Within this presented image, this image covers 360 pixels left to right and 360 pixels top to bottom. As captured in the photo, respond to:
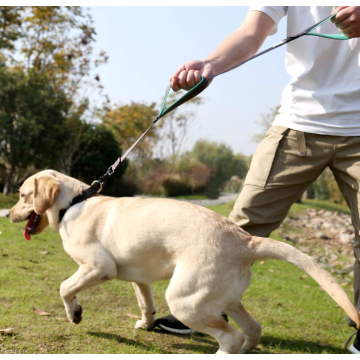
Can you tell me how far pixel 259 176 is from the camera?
2.99 m

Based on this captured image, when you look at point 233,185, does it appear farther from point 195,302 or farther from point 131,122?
point 195,302

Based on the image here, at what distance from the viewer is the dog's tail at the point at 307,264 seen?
2.16m

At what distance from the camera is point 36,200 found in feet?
10.2

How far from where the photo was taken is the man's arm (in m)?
2.67

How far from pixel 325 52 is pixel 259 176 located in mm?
1003

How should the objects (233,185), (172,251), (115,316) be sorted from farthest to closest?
(233,185) < (115,316) < (172,251)

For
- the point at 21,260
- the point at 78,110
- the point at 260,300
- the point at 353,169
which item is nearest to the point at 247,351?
the point at 353,169

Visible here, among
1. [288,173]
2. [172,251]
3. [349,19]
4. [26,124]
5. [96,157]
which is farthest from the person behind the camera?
[96,157]

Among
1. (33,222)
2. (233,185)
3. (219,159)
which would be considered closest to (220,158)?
(219,159)

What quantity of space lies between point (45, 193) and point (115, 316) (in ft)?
4.65

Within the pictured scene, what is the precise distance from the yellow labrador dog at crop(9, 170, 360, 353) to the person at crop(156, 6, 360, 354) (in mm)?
479

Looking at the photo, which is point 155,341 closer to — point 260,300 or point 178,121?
point 260,300

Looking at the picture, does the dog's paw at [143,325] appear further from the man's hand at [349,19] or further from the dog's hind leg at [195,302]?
the man's hand at [349,19]

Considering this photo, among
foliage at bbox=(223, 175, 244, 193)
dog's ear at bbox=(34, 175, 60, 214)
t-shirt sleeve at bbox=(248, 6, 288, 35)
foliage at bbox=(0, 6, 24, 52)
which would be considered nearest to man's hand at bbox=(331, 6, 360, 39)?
t-shirt sleeve at bbox=(248, 6, 288, 35)
